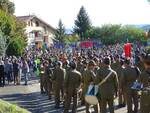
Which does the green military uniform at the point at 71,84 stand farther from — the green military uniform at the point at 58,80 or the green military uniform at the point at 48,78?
the green military uniform at the point at 48,78

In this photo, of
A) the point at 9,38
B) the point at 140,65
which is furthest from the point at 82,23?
the point at 140,65

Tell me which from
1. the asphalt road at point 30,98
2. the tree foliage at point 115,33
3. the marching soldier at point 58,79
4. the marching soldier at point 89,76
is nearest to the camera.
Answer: the marching soldier at point 89,76

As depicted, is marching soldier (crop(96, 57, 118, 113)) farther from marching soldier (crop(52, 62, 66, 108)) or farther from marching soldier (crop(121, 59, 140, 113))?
marching soldier (crop(52, 62, 66, 108))

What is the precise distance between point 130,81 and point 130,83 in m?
0.09

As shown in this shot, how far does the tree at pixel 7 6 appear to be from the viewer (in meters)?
68.2

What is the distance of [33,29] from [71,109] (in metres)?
91.8

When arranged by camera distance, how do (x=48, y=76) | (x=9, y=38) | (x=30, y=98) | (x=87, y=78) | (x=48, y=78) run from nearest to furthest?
(x=87, y=78) → (x=48, y=76) → (x=48, y=78) → (x=30, y=98) → (x=9, y=38)

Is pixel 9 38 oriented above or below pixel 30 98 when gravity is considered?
above

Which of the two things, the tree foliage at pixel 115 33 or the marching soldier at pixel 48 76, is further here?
the tree foliage at pixel 115 33

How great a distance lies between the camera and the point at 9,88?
30.7 meters

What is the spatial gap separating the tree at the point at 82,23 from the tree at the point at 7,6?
1323 inches

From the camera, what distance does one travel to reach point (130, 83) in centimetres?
1636

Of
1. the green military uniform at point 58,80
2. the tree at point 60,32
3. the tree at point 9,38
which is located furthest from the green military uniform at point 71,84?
the tree at point 60,32

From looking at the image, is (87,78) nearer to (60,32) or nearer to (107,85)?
(107,85)
